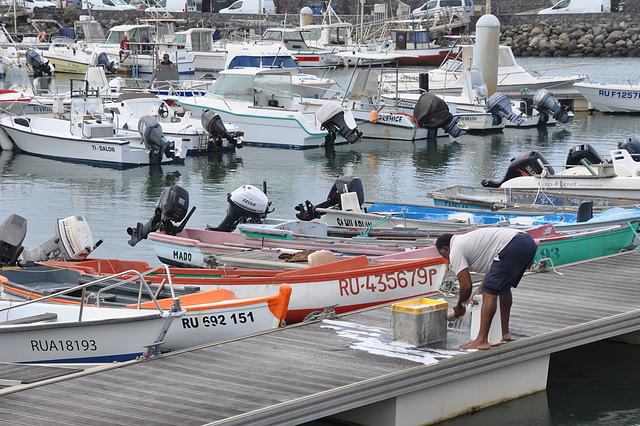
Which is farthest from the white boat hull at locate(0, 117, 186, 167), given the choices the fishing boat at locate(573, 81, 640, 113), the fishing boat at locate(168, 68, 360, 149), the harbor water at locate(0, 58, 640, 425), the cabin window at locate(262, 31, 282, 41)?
the cabin window at locate(262, 31, 282, 41)

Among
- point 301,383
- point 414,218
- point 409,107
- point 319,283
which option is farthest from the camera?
point 409,107

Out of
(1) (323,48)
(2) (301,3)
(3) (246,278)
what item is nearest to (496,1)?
(2) (301,3)

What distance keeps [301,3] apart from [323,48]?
22799 millimetres

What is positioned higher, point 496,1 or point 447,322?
point 496,1

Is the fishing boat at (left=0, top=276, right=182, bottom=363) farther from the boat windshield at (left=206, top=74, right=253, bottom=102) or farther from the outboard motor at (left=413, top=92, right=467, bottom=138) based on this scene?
the outboard motor at (left=413, top=92, right=467, bottom=138)

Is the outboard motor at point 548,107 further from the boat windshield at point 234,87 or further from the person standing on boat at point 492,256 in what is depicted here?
the person standing on boat at point 492,256

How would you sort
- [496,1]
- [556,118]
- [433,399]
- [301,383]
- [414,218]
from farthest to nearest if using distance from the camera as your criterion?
[496,1], [556,118], [414,218], [433,399], [301,383]

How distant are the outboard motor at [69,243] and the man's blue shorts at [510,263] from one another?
22.7ft

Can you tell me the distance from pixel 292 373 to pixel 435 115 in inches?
854

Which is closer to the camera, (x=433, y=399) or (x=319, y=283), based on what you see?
(x=433, y=399)

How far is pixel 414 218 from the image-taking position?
1633 centimetres

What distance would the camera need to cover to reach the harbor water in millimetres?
19266

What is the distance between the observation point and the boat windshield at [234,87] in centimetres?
2944

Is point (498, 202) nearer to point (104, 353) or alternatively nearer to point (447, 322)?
point (447, 322)
